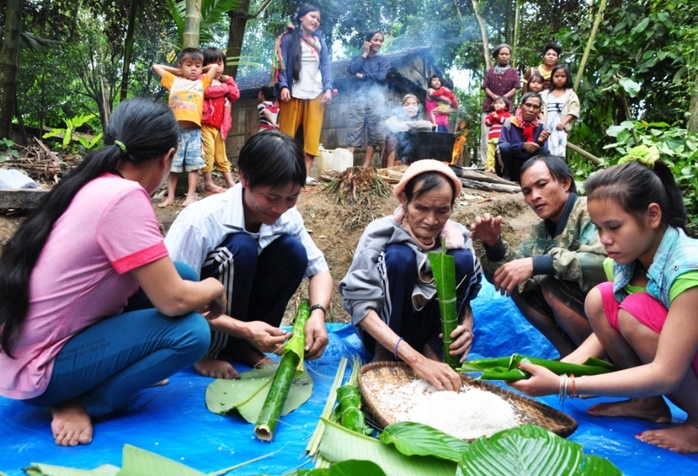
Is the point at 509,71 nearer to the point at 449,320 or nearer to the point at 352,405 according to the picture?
the point at 449,320

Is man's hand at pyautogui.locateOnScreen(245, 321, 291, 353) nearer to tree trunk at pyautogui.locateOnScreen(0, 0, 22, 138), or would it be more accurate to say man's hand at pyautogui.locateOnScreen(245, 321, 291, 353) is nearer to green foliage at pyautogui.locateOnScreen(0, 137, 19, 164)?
green foliage at pyautogui.locateOnScreen(0, 137, 19, 164)

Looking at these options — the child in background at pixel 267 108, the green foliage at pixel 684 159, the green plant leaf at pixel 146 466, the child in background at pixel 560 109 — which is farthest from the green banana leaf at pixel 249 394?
the child in background at pixel 560 109

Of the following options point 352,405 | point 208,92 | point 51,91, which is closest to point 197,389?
point 352,405

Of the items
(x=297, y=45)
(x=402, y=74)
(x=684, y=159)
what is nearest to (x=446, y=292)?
(x=684, y=159)

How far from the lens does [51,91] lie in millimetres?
15352

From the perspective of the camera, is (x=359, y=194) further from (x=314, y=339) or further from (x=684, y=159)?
(x=314, y=339)

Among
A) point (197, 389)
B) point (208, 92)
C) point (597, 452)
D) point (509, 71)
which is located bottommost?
point (197, 389)

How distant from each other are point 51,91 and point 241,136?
5415mm

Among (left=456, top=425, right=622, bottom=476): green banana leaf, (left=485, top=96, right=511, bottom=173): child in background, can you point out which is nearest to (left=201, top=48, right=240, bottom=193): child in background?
(left=485, top=96, right=511, bottom=173): child in background

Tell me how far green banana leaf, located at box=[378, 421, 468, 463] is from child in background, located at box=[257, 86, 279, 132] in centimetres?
567

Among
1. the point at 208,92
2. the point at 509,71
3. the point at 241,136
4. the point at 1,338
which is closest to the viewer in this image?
the point at 1,338

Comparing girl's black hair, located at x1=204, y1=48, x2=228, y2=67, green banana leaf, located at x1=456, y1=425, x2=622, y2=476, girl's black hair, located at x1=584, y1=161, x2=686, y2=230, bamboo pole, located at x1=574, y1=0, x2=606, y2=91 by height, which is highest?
bamboo pole, located at x1=574, y1=0, x2=606, y2=91

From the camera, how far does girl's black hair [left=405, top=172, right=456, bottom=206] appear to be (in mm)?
2545

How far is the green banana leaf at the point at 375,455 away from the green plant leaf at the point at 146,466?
15.7 inches
